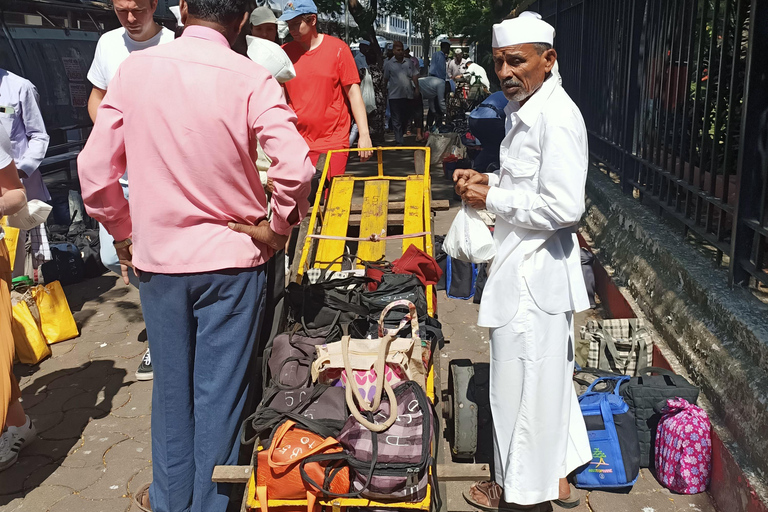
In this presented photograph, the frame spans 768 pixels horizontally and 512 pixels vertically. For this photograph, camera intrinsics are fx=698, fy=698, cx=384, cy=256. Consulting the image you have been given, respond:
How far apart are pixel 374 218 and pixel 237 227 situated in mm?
2655

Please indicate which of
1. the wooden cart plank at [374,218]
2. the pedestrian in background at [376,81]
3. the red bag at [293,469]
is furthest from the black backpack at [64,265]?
the pedestrian in background at [376,81]

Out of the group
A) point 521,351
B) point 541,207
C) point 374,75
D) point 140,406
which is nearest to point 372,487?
point 521,351

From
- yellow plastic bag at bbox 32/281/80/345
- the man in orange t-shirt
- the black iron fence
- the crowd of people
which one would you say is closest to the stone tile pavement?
yellow plastic bag at bbox 32/281/80/345

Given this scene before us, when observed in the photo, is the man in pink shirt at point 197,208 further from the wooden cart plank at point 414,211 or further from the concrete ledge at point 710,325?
the concrete ledge at point 710,325

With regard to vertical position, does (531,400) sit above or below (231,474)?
above

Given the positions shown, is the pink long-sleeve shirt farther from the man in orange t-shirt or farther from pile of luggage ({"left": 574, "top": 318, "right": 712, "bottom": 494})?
the man in orange t-shirt

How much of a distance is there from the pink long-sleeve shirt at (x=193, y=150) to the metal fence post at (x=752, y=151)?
2.29 m

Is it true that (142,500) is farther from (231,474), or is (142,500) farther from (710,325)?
(710,325)

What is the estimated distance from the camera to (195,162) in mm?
2676

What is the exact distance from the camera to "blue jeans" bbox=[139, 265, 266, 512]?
2881 millimetres

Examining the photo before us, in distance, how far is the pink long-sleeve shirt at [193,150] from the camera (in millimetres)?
2627

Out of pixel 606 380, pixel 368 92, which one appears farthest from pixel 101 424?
pixel 368 92

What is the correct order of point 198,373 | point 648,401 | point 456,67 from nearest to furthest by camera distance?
point 198,373 → point 648,401 → point 456,67

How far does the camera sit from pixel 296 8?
5137mm
